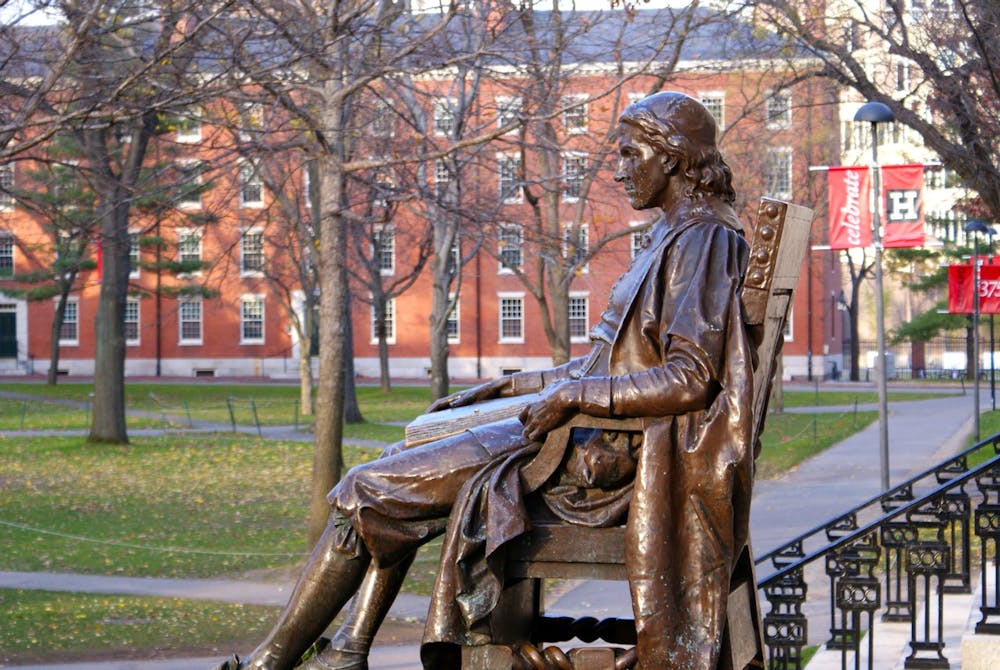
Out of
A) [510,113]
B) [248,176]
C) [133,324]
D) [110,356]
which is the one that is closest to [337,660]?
[510,113]

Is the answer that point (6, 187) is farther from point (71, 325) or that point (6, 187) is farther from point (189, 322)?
point (71, 325)

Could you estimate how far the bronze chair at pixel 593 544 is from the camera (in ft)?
14.7

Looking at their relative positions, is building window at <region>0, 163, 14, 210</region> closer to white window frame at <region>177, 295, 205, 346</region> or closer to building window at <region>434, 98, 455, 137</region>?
building window at <region>434, 98, 455, 137</region>

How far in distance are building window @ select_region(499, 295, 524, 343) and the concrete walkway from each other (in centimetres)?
2764

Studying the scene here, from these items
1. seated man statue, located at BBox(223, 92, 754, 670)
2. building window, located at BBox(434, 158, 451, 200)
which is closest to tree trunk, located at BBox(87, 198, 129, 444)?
building window, located at BBox(434, 158, 451, 200)

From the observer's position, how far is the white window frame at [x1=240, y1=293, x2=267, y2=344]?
60.7 m

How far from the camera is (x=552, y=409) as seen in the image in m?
4.52

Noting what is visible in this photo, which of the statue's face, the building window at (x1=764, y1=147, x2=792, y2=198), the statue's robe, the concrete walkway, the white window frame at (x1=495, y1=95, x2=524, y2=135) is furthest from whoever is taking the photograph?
the building window at (x1=764, y1=147, x2=792, y2=198)

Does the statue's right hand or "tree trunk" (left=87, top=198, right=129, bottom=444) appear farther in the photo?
"tree trunk" (left=87, top=198, right=129, bottom=444)

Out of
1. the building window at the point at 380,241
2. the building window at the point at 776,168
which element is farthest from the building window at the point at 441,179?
the building window at the point at 776,168

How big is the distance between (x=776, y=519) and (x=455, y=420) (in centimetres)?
1221

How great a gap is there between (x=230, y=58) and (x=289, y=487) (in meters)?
11.5

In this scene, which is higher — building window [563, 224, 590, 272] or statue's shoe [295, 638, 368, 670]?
building window [563, 224, 590, 272]

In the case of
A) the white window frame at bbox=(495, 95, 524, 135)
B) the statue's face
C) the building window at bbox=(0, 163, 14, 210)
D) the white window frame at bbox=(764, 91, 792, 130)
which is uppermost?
the white window frame at bbox=(764, 91, 792, 130)
